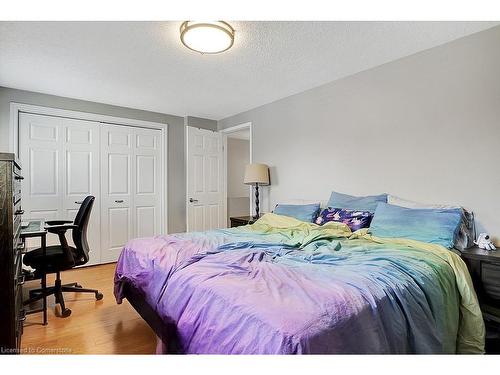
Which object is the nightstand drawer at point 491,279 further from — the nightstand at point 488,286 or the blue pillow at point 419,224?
the blue pillow at point 419,224

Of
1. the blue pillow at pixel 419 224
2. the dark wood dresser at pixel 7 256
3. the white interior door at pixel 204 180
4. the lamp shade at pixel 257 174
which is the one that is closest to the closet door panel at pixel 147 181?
the white interior door at pixel 204 180

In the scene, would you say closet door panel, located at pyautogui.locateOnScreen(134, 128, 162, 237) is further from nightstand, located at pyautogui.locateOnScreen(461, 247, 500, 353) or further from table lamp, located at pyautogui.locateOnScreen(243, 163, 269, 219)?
nightstand, located at pyautogui.locateOnScreen(461, 247, 500, 353)

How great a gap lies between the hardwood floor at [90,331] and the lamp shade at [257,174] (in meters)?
2.08

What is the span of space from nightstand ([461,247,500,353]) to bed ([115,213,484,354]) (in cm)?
21

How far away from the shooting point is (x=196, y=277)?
55.2 inches

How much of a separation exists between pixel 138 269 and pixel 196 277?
76cm

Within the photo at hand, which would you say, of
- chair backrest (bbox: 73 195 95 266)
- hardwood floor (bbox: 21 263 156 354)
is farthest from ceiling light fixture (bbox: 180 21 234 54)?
hardwood floor (bbox: 21 263 156 354)

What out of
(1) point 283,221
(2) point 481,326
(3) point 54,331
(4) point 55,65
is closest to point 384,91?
(1) point 283,221

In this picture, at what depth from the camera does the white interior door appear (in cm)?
458

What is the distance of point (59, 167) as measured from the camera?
364cm

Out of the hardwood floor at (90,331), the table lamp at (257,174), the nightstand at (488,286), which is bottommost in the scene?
A: the hardwood floor at (90,331)

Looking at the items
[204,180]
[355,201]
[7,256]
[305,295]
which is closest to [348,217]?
[355,201]

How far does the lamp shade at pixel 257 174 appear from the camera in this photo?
3775mm

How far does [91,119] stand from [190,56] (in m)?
2.14
